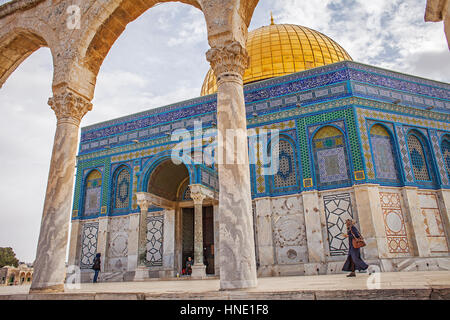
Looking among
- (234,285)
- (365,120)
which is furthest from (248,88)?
(234,285)

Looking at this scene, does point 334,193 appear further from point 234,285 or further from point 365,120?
point 234,285

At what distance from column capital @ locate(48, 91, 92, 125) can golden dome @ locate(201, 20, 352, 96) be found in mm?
10816

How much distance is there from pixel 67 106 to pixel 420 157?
36.2ft

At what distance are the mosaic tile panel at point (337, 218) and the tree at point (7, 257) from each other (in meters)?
33.1

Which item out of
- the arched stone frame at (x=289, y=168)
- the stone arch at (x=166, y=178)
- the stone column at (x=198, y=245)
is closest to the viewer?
the stone column at (x=198, y=245)

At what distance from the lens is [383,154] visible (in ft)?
35.3

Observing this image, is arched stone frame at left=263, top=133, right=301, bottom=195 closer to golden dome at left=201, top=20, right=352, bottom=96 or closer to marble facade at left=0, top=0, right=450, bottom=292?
marble facade at left=0, top=0, right=450, bottom=292

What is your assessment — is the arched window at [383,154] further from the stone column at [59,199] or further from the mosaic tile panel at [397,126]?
the stone column at [59,199]

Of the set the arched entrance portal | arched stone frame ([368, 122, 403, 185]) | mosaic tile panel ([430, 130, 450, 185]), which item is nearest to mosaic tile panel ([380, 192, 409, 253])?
arched stone frame ([368, 122, 403, 185])

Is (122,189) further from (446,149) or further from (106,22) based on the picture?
(446,149)

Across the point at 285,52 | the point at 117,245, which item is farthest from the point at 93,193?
the point at 285,52

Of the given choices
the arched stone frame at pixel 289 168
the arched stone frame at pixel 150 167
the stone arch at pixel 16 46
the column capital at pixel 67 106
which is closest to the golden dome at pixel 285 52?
the arched stone frame at pixel 289 168

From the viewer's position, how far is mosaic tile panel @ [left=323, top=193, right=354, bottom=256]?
32.7 ft

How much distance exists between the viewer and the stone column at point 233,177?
3684mm
